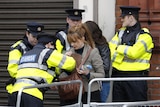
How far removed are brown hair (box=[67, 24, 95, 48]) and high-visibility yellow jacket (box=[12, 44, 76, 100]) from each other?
0.35 m

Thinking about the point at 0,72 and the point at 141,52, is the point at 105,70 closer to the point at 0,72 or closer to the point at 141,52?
the point at 141,52

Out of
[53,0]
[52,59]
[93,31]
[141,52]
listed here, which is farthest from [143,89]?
[53,0]

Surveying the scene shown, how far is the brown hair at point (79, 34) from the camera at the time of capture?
21.9ft

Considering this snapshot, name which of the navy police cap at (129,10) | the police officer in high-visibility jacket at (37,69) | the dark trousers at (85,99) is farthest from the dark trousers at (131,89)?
the police officer in high-visibility jacket at (37,69)

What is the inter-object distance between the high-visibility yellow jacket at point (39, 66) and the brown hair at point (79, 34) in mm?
347

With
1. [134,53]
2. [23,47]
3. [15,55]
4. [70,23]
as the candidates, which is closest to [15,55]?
[15,55]

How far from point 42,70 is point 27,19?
9.34 feet

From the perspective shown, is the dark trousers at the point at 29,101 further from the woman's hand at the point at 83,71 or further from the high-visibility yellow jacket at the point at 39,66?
the woman's hand at the point at 83,71

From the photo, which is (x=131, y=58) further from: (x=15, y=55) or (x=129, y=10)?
(x=15, y=55)

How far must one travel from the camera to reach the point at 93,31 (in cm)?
723

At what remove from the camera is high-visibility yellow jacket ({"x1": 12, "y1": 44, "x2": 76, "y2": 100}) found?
634cm

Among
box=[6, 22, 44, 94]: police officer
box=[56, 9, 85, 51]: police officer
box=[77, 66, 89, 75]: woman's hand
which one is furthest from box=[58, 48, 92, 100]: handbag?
box=[6, 22, 44, 94]: police officer

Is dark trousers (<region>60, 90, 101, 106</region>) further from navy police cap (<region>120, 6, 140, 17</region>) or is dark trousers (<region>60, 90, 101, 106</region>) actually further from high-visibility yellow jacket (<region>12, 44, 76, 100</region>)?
navy police cap (<region>120, 6, 140, 17</region>)

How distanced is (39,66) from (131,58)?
1495 mm
